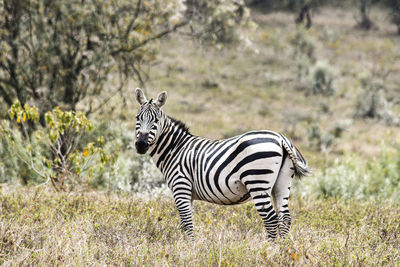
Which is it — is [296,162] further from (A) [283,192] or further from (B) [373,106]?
(B) [373,106]

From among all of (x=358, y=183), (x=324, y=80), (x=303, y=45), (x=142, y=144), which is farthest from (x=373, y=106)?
(x=142, y=144)

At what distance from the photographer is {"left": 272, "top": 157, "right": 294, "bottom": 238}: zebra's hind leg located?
4715 mm

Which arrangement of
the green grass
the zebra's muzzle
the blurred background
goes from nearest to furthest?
the green grass
the zebra's muzzle
the blurred background

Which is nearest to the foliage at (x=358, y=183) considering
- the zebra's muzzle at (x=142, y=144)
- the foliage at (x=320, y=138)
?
the zebra's muzzle at (x=142, y=144)

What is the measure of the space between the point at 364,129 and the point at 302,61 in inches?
526

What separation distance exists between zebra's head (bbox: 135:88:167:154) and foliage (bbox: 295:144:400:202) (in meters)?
4.86

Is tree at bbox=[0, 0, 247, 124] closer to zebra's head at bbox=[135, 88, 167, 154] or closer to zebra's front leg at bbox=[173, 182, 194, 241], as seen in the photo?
zebra's head at bbox=[135, 88, 167, 154]

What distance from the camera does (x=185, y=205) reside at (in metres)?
4.99

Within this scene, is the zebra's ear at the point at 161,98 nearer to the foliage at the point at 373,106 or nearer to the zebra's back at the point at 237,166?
the zebra's back at the point at 237,166

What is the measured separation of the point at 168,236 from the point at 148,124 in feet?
4.78

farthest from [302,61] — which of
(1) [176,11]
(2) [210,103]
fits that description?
(1) [176,11]

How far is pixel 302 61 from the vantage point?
3800cm

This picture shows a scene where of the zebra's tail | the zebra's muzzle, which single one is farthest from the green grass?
the zebra's muzzle

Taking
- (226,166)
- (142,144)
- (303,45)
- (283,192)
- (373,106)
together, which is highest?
(303,45)
